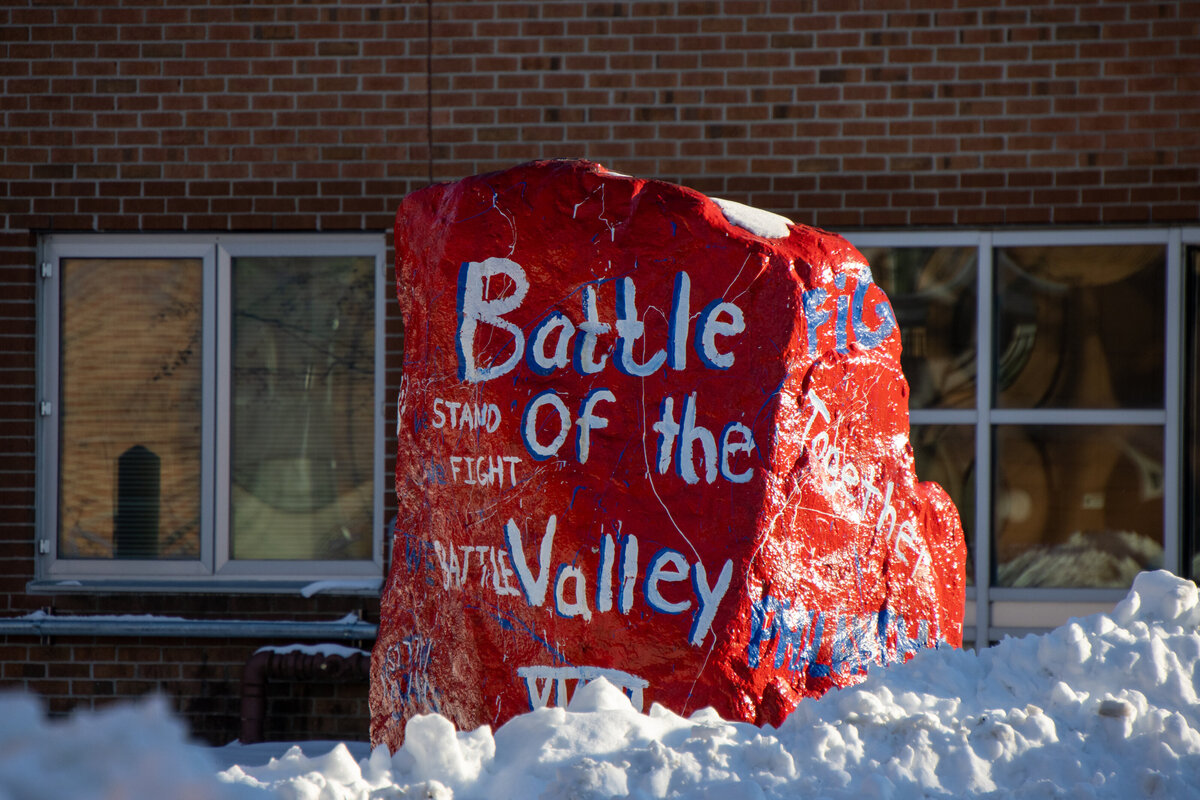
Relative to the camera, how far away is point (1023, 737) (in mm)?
2082

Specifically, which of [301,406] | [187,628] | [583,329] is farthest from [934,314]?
[187,628]

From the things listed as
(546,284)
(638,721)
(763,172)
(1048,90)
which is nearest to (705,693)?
(638,721)

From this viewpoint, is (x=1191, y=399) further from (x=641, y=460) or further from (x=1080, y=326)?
(x=641, y=460)

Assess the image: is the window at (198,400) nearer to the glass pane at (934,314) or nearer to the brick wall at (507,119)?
the brick wall at (507,119)

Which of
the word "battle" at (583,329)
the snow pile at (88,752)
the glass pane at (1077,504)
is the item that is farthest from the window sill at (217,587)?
→ the snow pile at (88,752)

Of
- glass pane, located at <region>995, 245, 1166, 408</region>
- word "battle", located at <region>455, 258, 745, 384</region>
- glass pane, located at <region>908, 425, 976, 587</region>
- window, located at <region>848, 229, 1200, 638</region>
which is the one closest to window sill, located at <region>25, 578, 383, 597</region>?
word "battle", located at <region>455, 258, 745, 384</region>

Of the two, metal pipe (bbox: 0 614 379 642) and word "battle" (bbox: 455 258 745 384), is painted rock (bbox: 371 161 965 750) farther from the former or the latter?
metal pipe (bbox: 0 614 379 642)

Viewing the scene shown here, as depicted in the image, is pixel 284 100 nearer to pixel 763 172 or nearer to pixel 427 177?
pixel 427 177

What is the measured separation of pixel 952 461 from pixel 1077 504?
23.0 inches

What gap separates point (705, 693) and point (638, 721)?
62cm

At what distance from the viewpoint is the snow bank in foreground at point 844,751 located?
1.96 m

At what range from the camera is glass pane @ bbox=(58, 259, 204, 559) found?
5230 mm

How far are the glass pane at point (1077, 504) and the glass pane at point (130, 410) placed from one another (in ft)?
12.4

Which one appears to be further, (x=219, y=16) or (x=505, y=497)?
(x=219, y=16)
